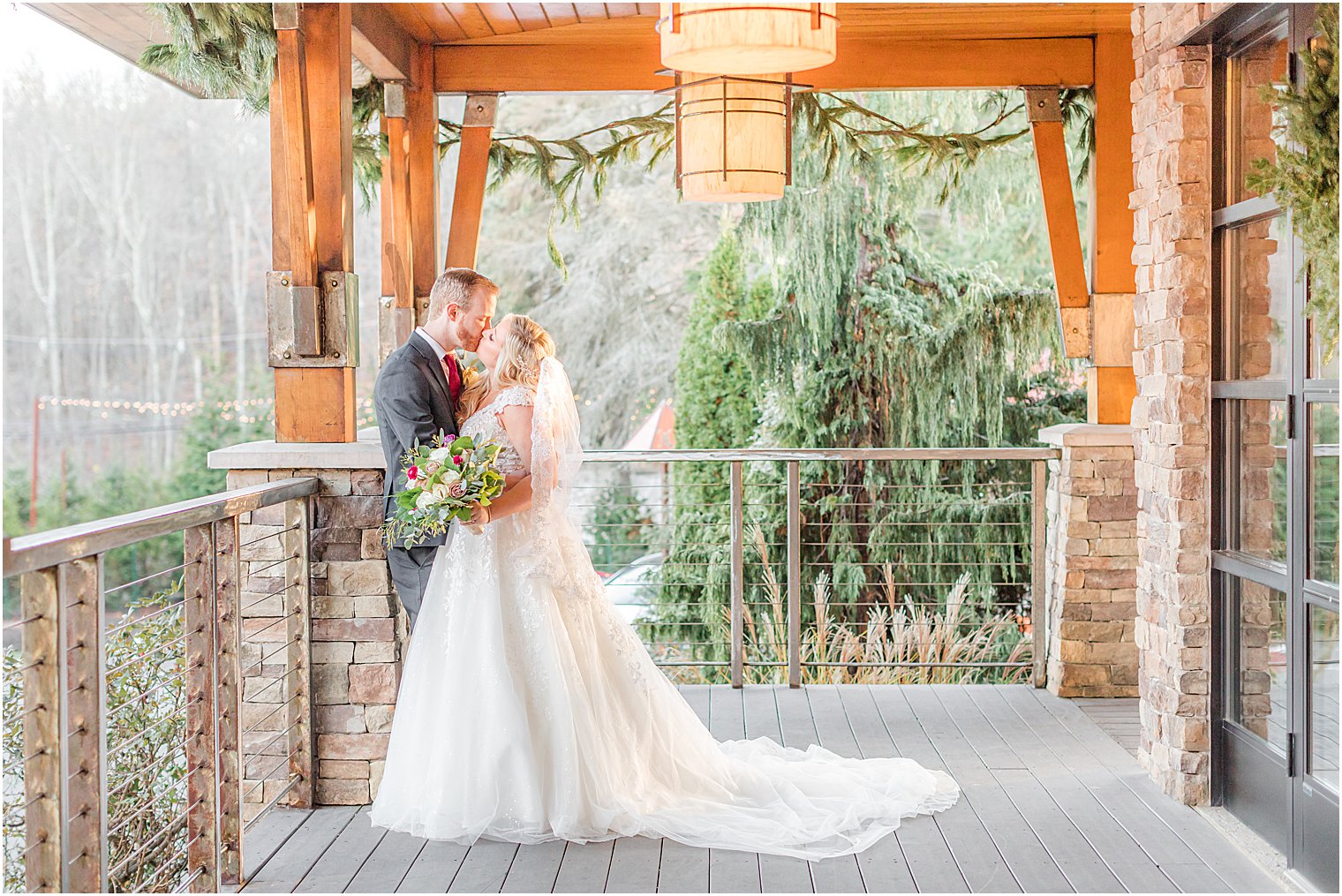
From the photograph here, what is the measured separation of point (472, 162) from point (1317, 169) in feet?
13.1

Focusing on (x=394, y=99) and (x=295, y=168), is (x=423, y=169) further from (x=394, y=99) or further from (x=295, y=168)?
(x=295, y=168)

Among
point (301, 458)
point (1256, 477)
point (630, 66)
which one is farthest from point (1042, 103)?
point (301, 458)

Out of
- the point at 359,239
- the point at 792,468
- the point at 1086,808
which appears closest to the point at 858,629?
the point at 792,468

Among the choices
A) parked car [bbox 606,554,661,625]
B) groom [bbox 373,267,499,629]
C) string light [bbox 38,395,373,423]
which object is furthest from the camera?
string light [bbox 38,395,373,423]

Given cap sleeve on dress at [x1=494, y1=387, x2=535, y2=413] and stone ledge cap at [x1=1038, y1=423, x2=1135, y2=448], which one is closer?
cap sleeve on dress at [x1=494, y1=387, x2=535, y2=413]

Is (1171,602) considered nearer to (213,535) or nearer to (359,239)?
(213,535)

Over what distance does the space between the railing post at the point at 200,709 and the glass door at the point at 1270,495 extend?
279 centimetres

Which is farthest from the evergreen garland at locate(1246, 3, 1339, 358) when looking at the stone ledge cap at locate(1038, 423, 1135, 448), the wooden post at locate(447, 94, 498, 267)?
the wooden post at locate(447, 94, 498, 267)

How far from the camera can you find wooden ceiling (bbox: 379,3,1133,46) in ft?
17.0

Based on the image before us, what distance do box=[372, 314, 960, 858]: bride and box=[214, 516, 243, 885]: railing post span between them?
18.2 inches

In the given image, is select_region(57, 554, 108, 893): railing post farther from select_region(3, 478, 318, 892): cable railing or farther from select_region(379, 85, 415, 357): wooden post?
select_region(379, 85, 415, 357): wooden post

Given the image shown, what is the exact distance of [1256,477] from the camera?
11.5 ft

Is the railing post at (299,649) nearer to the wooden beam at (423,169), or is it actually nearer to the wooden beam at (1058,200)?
the wooden beam at (423,169)

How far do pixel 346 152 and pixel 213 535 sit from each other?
5.53ft
